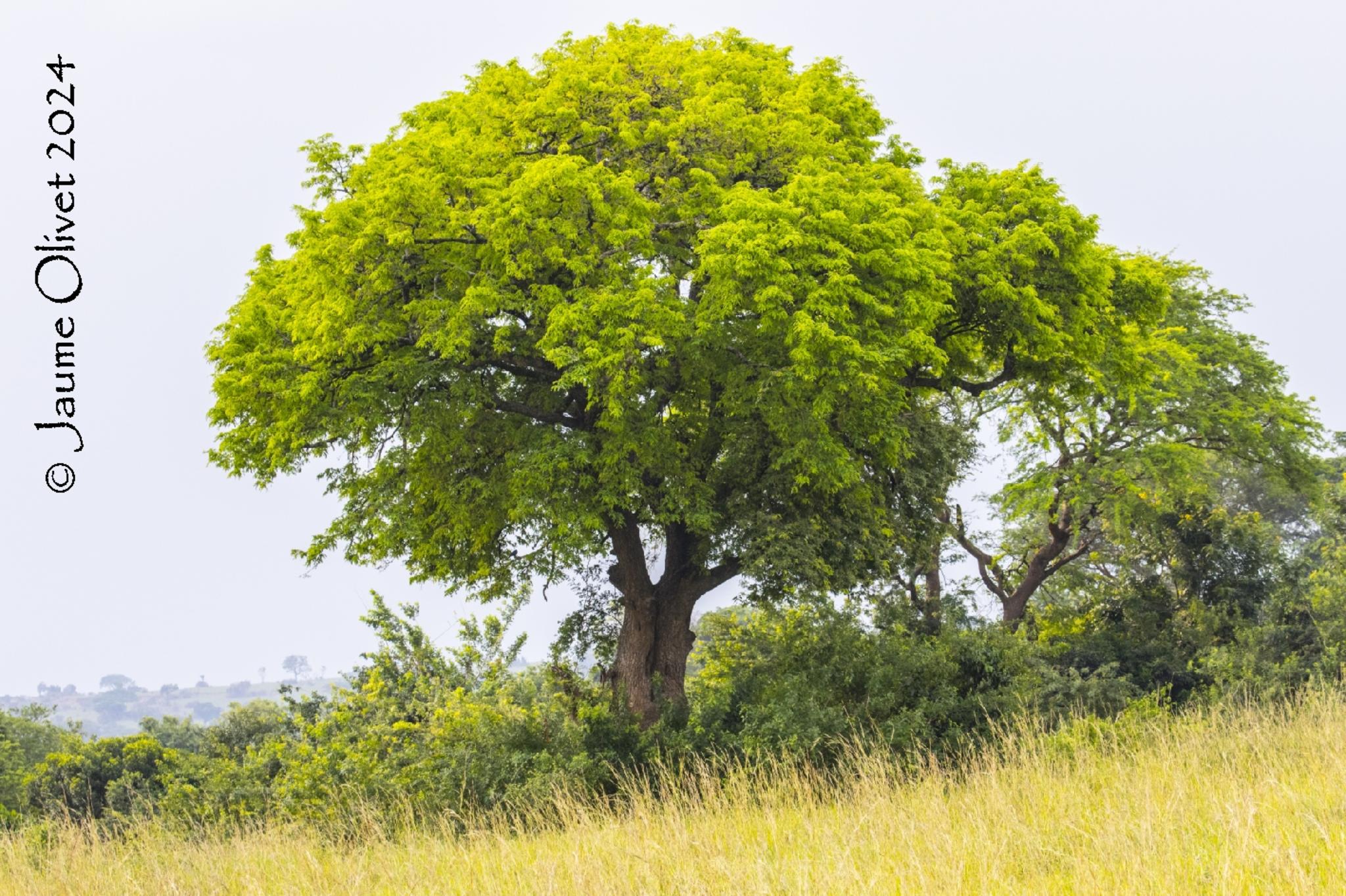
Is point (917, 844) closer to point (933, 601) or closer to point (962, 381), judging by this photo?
point (962, 381)

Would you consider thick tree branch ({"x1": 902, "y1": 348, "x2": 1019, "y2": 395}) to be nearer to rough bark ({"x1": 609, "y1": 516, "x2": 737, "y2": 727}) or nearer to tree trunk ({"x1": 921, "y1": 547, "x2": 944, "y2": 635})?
tree trunk ({"x1": 921, "y1": 547, "x2": 944, "y2": 635})

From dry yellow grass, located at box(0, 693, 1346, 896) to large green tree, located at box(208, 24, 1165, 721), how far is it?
19.7 feet

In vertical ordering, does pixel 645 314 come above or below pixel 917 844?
above

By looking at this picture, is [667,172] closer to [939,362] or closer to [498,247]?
[498,247]

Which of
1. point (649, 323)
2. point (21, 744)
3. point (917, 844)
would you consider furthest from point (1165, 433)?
point (21, 744)

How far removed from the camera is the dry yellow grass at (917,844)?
5.86 m

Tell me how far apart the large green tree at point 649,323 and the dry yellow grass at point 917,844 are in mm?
5990

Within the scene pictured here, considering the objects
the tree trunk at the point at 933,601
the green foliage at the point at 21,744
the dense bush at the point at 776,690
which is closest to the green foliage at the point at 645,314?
the dense bush at the point at 776,690

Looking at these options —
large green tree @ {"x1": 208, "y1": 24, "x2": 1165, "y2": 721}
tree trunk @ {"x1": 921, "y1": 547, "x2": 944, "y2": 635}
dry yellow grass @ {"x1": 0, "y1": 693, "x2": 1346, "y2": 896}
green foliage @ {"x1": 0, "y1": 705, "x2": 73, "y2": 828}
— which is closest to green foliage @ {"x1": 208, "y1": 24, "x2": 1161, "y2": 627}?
large green tree @ {"x1": 208, "y1": 24, "x2": 1165, "y2": 721}

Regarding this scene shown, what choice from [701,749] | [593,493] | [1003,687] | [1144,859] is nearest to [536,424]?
[593,493]

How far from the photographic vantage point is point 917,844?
22.4ft

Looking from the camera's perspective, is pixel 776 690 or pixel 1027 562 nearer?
pixel 776 690

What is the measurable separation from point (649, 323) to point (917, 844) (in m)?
9.21

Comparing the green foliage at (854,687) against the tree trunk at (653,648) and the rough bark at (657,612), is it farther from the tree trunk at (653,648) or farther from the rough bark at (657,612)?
the rough bark at (657,612)
